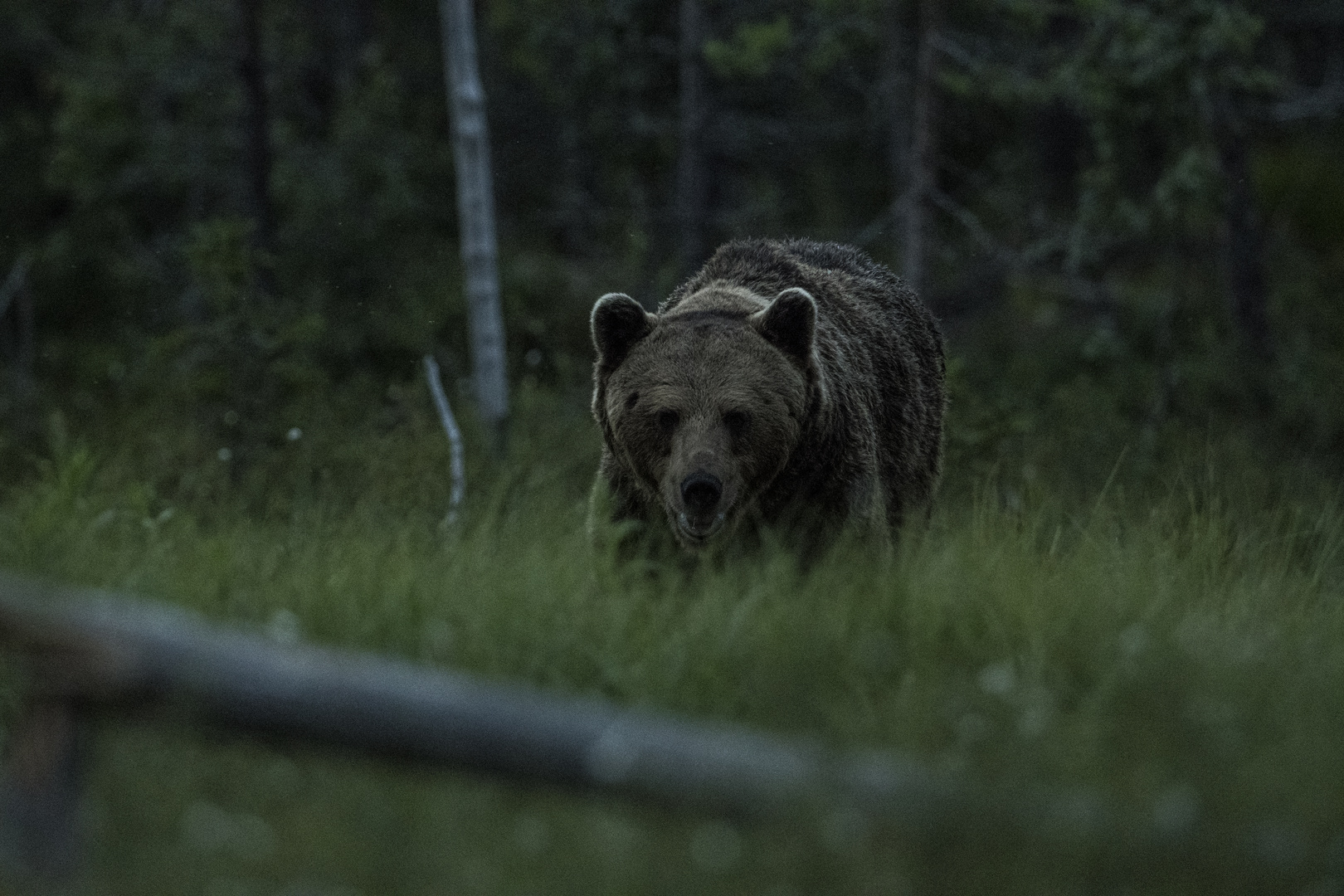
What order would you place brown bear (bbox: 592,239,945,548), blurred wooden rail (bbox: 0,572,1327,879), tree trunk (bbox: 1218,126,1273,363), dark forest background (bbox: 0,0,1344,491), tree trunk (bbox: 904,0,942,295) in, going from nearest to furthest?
blurred wooden rail (bbox: 0,572,1327,879), brown bear (bbox: 592,239,945,548), dark forest background (bbox: 0,0,1344,491), tree trunk (bbox: 904,0,942,295), tree trunk (bbox: 1218,126,1273,363)

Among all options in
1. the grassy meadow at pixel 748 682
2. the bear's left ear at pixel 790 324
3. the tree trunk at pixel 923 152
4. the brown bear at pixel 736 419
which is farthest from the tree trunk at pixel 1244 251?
the bear's left ear at pixel 790 324

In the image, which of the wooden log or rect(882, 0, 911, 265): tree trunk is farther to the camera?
rect(882, 0, 911, 265): tree trunk

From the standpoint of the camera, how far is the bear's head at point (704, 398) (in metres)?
5.24

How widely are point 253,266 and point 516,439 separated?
2212 millimetres

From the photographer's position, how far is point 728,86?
19.7 meters

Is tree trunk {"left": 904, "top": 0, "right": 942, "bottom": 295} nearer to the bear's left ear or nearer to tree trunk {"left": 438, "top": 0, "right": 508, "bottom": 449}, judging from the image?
tree trunk {"left": 438, "top": 0, "right": 508, "bottom": 449}

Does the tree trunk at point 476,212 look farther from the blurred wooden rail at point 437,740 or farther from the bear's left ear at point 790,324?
the blurred wooden rail at point 437,740

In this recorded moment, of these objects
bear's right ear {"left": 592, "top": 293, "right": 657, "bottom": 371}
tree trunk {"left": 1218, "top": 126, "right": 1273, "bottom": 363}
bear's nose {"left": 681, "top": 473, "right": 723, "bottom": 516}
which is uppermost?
bear's right ear {"left": 592, "top": 293, "right": 657, "bottom": 371}

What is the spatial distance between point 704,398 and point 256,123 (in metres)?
7.25

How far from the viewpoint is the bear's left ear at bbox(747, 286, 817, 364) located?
5641 mm

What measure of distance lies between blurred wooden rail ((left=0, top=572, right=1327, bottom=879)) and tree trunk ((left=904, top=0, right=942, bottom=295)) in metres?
9.45

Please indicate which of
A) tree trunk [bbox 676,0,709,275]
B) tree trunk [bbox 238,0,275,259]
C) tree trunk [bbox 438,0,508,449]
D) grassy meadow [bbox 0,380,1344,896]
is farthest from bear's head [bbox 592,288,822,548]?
tree trunk [bbox 676,0,709,275]

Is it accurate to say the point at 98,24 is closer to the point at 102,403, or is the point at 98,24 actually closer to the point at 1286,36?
the point at 102,403

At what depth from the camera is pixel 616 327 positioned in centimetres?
583
